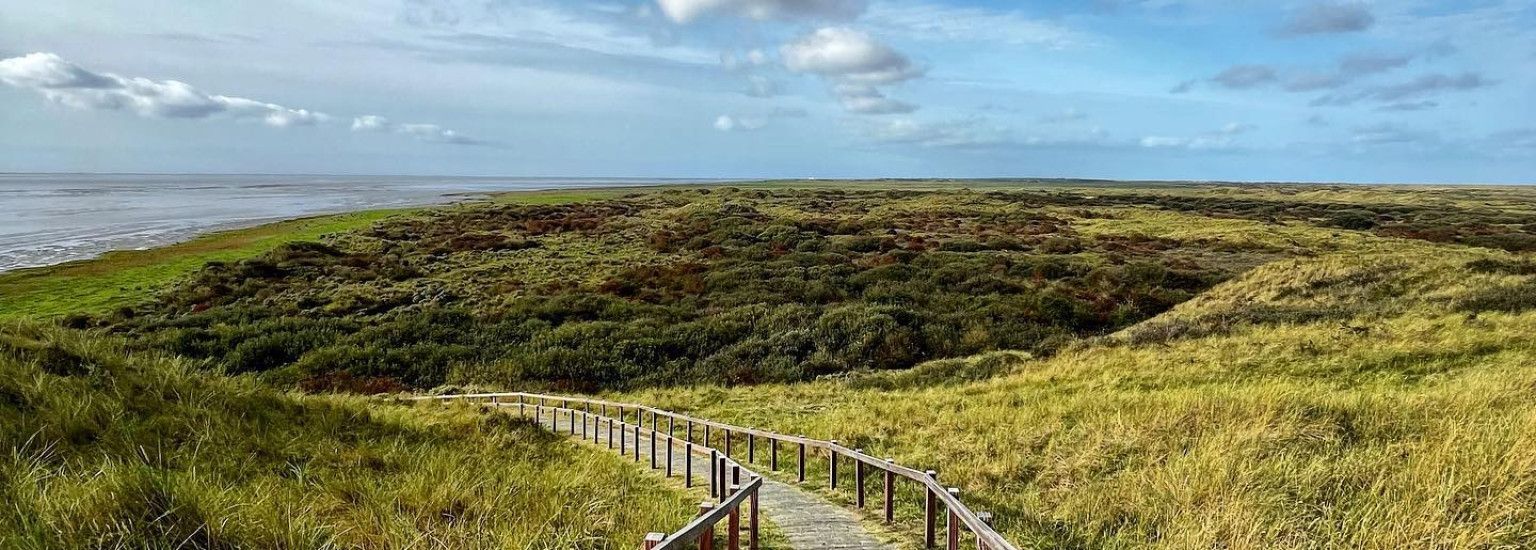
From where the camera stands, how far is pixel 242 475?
6.66 meters

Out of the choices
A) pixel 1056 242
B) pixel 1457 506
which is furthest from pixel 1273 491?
pixel 1056 242

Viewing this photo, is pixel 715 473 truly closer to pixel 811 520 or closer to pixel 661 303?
pixel 811 520

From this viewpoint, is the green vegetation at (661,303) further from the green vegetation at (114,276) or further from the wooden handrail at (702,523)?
the wooden handrail at (702,523)

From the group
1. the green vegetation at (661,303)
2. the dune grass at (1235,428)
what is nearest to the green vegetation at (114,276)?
the green vegetation at (661,303)

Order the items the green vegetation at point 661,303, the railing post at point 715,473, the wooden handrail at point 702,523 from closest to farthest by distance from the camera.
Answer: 1. the wooden handrail at point 702,523
2. the railing post at point 715,473
3. the green vegetation at point 661,303

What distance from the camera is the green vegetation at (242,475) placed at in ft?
15.2

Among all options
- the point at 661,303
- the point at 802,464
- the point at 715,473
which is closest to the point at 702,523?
the point at 715,473

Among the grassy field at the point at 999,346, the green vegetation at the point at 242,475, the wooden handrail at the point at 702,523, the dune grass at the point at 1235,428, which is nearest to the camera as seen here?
the wooden handrail at the point at 702,523

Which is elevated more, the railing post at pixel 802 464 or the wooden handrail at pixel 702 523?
the wooden handrail at pixel 702 523

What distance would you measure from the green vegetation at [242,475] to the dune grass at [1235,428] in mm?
3944

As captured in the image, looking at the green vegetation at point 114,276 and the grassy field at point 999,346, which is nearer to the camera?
the grassy field at point 999,346

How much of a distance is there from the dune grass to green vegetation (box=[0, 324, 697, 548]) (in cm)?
394

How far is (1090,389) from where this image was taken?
17.4 metres

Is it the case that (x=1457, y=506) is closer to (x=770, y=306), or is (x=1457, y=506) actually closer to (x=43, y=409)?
(x=43, y=409)
